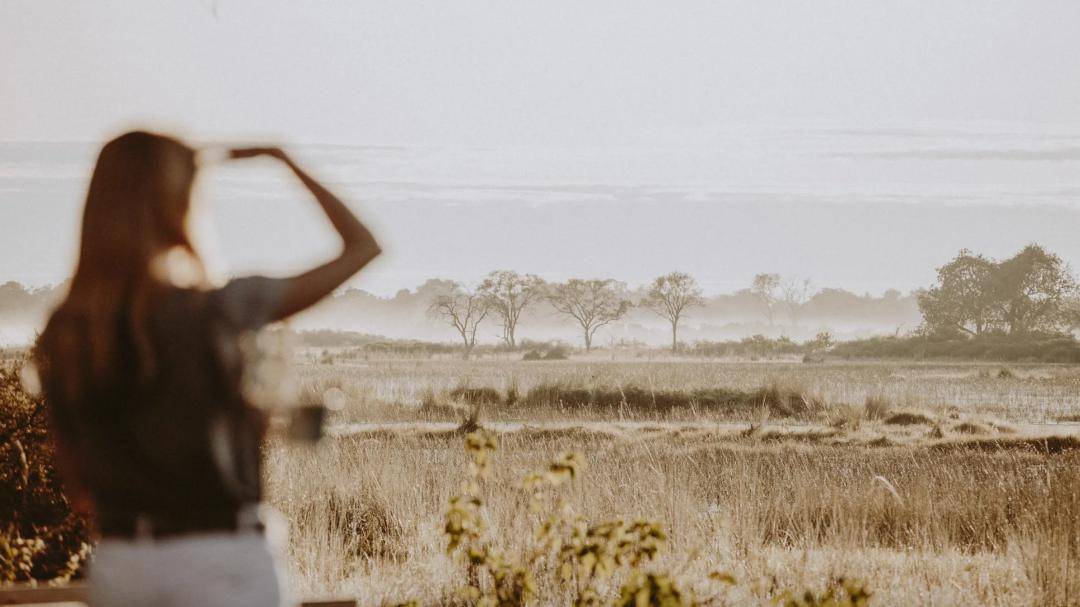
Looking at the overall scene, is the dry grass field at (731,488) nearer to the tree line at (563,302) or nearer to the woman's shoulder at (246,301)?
the woman's shoulder at (246,301)

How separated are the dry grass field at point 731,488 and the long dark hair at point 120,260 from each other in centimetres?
44

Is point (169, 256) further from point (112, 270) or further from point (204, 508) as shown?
point (204, 508)

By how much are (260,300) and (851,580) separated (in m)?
2.57

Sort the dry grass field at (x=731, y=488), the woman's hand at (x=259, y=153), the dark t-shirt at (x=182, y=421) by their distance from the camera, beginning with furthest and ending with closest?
1. the dry grass field at (x=731, y=488)
2. the woman's hand at (x=259, y=153)
3. the dark t-shirt at (x=182, y=421)

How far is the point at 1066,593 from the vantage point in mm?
6480

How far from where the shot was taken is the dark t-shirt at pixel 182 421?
1.71 metres

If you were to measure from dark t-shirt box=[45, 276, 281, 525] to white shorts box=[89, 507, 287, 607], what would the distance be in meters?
0.05

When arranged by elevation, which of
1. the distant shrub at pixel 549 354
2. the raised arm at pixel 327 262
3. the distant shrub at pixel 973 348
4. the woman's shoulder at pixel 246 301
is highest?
the raised arm at pixel 327 262

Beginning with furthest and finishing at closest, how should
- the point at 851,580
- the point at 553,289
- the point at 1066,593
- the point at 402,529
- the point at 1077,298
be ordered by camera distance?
the point at 553,289, the point at 1077,298, the point at 402,529, the point at 1066,593, the point at 851,580

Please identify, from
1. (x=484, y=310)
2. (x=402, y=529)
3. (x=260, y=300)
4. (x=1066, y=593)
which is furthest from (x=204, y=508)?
(x=484, y=310)

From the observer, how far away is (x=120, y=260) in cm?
173

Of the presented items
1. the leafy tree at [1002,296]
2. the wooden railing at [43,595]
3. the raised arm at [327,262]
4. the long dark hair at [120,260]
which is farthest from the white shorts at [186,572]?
the leafy tree at [1002,296]

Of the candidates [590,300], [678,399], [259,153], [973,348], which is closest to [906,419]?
[678,399]

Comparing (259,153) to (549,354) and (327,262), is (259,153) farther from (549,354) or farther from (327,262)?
(549,354)
